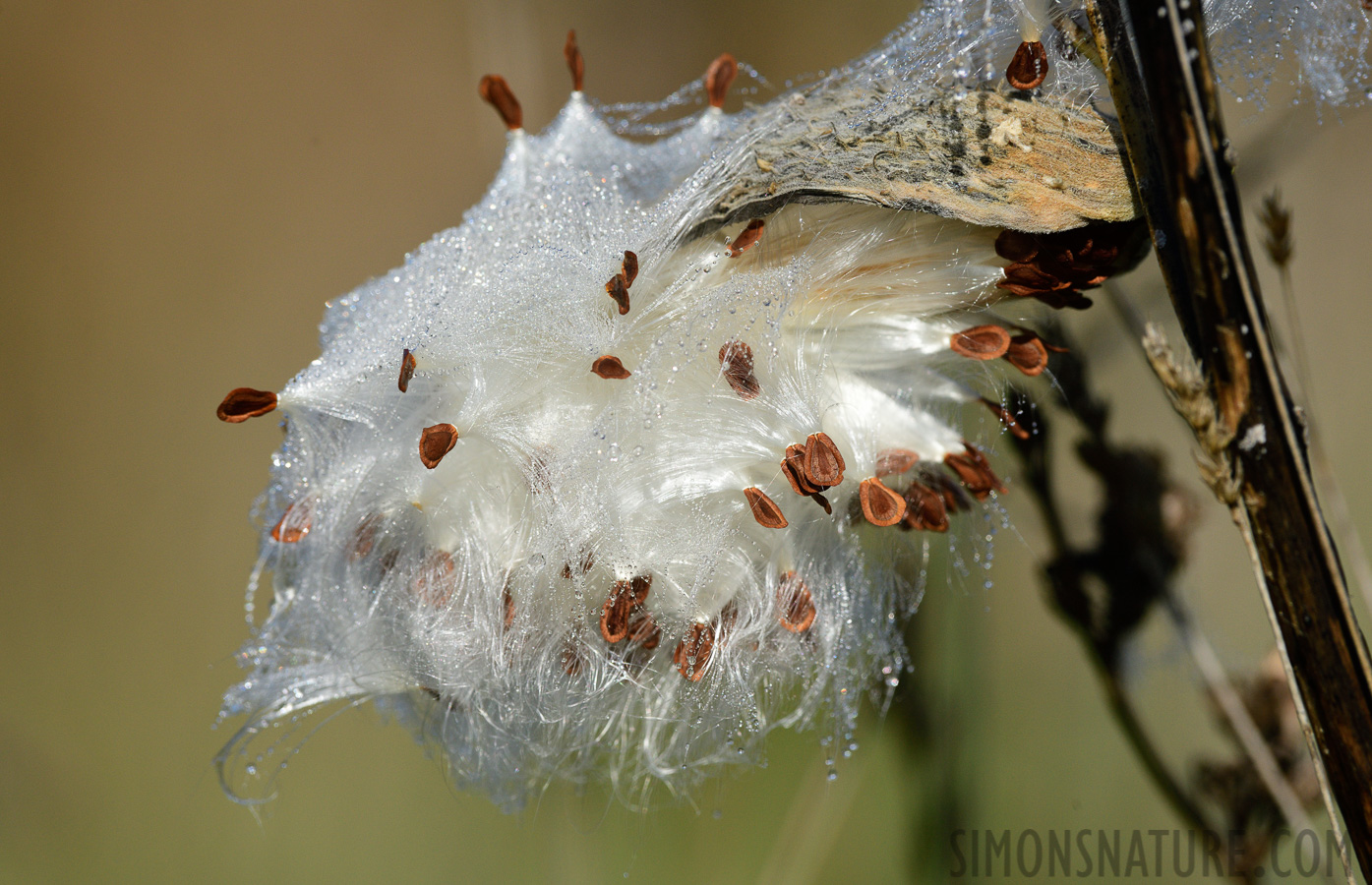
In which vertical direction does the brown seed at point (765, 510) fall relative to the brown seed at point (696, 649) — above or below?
above

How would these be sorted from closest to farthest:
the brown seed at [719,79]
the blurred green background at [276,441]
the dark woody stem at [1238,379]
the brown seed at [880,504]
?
the dark woody stem at [1238,379] < the brown seed at [880,504] < the brown seed at [719,79] < the blurred green background at [276,441]

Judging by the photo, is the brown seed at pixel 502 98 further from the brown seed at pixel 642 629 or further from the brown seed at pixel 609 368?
the brown seed at pixel 642 629

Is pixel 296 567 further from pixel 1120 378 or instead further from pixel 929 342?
pixel 1120 378

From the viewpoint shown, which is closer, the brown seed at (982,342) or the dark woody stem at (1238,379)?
the dark woody stem at (1238,379)

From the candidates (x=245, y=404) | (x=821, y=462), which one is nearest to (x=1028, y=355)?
(x=821, y=462)

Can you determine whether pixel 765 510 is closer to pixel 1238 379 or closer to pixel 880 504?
pixel 880 504

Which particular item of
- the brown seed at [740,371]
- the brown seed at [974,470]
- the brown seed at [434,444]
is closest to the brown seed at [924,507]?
the brown seed at [974,470]

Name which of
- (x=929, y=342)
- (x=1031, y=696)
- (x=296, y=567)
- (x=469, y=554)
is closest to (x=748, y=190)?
(x=929, y=342)
